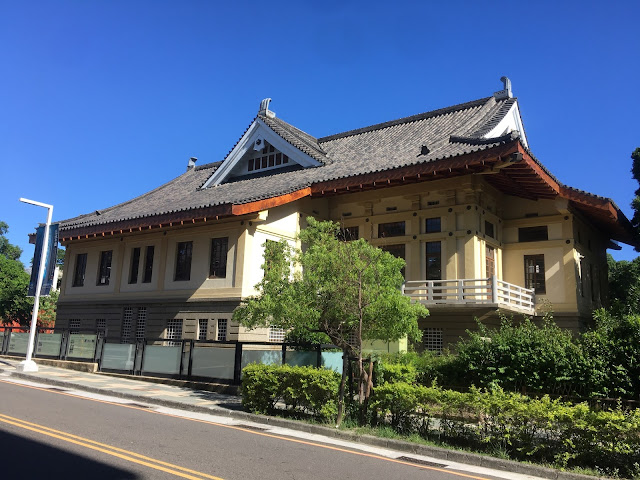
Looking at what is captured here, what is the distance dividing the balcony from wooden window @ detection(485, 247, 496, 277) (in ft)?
4.10

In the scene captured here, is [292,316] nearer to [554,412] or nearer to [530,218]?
[554,412]

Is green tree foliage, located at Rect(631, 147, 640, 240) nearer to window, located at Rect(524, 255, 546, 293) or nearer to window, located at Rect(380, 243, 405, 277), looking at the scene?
window, located at Rect(524, 255, 546, 293)

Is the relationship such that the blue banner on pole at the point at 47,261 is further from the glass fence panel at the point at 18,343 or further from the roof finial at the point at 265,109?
the roof finial at the point at 265,109

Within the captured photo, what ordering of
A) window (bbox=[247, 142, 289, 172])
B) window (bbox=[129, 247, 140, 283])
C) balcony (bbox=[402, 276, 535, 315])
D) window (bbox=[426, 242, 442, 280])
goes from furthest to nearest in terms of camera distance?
window (bbox=[247, 142, 289, 172]), window (bbox=[129, 247, 140, 283]), window (bbox=[426, 242, 442, 280]), balcony (bbox=[402, 276, 535, 315])

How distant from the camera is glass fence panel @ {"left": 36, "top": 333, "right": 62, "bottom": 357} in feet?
75.7

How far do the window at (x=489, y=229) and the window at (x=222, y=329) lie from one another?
11.9 m

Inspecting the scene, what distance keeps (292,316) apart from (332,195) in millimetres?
12321

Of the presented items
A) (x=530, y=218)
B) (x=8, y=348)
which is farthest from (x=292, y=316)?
(x=8, y=348)

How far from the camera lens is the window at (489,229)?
72.8 feet

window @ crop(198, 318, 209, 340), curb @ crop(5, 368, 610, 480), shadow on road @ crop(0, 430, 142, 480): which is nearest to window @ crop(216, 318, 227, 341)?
window @ crop(198, 318, 209, 340)

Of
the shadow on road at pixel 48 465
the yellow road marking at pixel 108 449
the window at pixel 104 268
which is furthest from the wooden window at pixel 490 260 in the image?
the window at pixel 104 268

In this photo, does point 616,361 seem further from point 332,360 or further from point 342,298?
point 332,360

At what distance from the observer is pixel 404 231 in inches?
912

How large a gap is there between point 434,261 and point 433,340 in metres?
3.38
